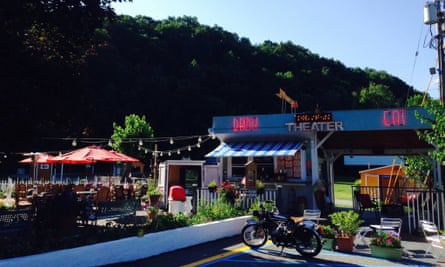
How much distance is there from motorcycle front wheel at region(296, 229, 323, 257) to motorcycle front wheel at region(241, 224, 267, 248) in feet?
3.20

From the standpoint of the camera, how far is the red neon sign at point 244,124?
13.8 m

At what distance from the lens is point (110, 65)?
168 feet

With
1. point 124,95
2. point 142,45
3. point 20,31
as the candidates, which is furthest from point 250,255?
point 142,45

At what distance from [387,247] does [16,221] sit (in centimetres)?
731

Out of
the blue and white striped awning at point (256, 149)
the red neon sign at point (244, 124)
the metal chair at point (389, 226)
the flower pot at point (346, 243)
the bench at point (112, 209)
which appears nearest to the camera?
the flower pot at point (346, 243)

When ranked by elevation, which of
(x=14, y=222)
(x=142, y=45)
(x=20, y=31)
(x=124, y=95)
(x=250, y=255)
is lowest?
(x=250, y=255)

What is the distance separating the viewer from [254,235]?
8031 millimetres

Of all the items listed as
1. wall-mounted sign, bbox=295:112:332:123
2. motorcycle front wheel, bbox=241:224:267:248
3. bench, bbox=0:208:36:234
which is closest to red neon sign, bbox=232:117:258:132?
wall-mounted sign, bbox=295:112:332:123

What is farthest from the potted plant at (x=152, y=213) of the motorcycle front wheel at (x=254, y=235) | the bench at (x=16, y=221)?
the bench at (x=16, y=221)

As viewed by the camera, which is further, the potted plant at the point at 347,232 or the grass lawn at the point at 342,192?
the grass lawn at the point at 342,192

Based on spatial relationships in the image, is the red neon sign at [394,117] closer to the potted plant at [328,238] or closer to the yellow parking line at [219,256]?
the potted plant at [328,238]

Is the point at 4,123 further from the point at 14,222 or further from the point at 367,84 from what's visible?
the point at 367,84

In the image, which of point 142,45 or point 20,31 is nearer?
point 20,31

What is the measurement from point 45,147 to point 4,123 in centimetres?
3883
